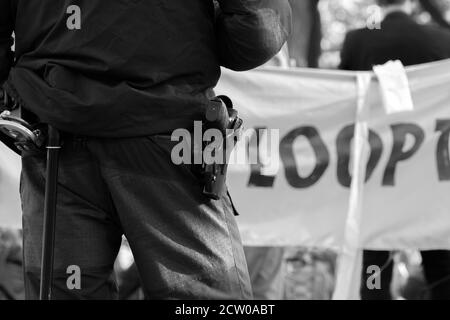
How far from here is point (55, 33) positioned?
272cm

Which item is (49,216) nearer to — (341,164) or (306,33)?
(341,164)

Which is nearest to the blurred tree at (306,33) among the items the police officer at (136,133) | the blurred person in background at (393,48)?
the blurred person in background at (393,48)

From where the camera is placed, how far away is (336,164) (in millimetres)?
5398

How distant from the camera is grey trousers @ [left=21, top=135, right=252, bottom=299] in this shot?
8.66 ft

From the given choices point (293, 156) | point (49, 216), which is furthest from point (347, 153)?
point (49, 216)

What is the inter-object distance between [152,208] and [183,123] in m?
0.26

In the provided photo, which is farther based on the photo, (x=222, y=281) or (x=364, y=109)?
(x=364, y=109)

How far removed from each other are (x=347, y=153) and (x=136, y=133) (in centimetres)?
291

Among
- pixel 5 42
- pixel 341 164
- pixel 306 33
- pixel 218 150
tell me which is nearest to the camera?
pixel 218 150
